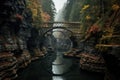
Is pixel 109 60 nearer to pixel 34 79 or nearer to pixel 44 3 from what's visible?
pixel 34 79

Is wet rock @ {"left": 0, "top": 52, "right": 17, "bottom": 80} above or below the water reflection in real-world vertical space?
above

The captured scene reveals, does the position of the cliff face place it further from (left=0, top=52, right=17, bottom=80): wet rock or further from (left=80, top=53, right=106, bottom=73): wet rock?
(left=80, top=53, right=106, bottom=73): wet rock

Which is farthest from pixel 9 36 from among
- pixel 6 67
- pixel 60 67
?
pixel 60 67

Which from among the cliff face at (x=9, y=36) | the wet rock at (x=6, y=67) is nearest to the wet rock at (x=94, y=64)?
the cliff face at (x=9, y=36)

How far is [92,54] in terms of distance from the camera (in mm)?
31156

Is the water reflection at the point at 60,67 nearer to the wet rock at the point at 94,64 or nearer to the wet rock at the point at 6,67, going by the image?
the wet rock at the point at 94,64

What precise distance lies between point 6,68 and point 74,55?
34194mm

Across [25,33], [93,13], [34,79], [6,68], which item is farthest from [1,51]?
[93,13]

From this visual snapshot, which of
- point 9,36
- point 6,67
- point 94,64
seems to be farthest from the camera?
point 9,36

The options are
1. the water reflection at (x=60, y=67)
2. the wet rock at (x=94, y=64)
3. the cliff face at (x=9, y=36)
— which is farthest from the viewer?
the water reflection at (x=60, y=67)

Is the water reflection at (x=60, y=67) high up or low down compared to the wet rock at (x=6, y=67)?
down

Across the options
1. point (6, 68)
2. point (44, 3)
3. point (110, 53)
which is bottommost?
point (6, 68)

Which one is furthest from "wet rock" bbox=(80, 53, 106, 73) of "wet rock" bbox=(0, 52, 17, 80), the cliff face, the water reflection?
"wet rock" bbox=(0, 52, 17, 80)

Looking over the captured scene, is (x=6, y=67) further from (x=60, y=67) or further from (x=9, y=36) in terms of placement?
(x=60, y=67)
